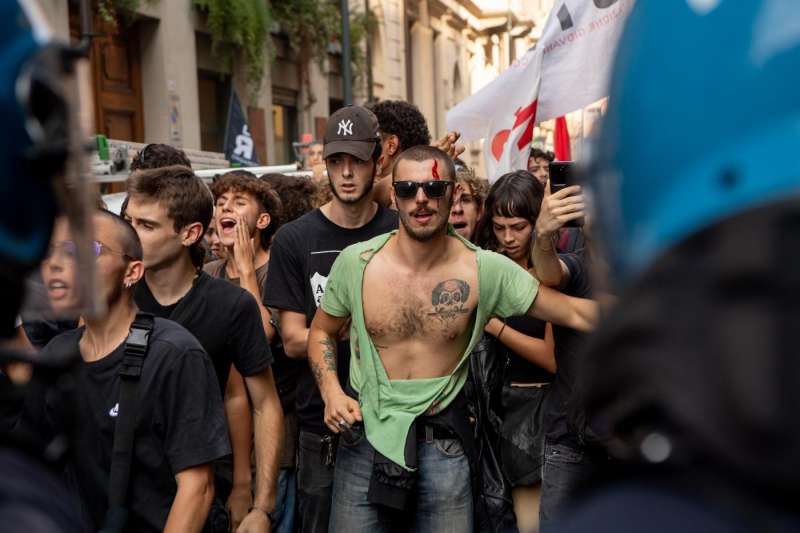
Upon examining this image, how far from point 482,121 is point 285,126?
14.6m

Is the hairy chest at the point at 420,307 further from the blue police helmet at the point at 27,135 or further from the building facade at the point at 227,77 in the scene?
the blue police helmet at the point at 27,135

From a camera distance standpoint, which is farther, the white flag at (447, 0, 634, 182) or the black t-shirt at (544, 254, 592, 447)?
the white flag at (447, 0, 634, 182)

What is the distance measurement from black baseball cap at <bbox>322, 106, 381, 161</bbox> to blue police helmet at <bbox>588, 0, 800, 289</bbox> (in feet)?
15.1

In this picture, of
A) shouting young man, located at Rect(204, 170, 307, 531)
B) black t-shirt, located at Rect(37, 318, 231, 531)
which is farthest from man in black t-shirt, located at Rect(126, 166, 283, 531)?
shouting young man, located at Rect(204, 170, 307, 531)

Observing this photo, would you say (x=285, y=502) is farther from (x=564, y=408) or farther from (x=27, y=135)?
(x=27, y=135)

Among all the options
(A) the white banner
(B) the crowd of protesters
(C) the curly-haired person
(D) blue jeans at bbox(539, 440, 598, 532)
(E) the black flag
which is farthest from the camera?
(E) the black flag

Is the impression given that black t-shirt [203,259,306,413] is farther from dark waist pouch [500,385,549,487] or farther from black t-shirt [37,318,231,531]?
black t-shirt [37,318,231,531]

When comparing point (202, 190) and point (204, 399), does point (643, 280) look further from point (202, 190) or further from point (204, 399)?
point (202, 190)

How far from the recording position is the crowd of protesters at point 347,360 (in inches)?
142

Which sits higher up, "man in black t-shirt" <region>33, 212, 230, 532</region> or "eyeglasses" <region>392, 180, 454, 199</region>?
"eyeglasses" <region>392, 180, 454, 199</region>

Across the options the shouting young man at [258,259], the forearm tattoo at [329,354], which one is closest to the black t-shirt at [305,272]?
the shouting young man at [258,259]

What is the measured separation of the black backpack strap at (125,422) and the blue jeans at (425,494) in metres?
1.48

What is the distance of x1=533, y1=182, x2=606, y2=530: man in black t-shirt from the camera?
4750mm

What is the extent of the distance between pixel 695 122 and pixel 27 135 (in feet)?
2.45
